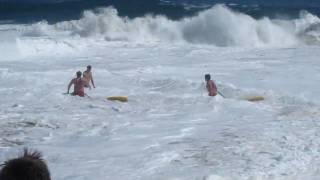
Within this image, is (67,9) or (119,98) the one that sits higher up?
(67,9)

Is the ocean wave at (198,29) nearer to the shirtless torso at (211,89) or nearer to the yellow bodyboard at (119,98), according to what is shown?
the shirtless torso at (211,89)

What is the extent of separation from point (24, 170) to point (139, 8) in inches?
1475

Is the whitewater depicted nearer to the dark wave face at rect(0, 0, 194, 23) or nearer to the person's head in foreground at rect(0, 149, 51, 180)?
the person's head in foreground at rect(0, 149, 51, 180)

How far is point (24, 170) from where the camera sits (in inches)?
86.3

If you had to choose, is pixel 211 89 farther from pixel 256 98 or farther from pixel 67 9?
pixel 67 9

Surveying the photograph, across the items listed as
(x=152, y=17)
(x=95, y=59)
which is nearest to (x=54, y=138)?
(x=95, y=59)

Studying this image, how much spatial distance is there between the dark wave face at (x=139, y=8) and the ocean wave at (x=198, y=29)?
320 centimetres

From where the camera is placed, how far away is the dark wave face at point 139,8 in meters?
36.6

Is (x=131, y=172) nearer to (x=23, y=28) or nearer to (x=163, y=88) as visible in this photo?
(x=163, y=88)

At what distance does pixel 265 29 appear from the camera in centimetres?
2997

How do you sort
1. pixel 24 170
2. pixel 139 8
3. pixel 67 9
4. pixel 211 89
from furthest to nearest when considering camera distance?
pixel 67 9 < pixel 139 8 < pixel 211 89 < pixel 24 170

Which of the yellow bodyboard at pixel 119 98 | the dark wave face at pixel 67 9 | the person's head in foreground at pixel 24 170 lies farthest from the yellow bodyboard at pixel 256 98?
the dark wave face at pixel 67 9

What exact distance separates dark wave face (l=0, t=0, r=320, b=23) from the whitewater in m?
7.18

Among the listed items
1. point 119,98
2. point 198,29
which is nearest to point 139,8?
point 198,29
